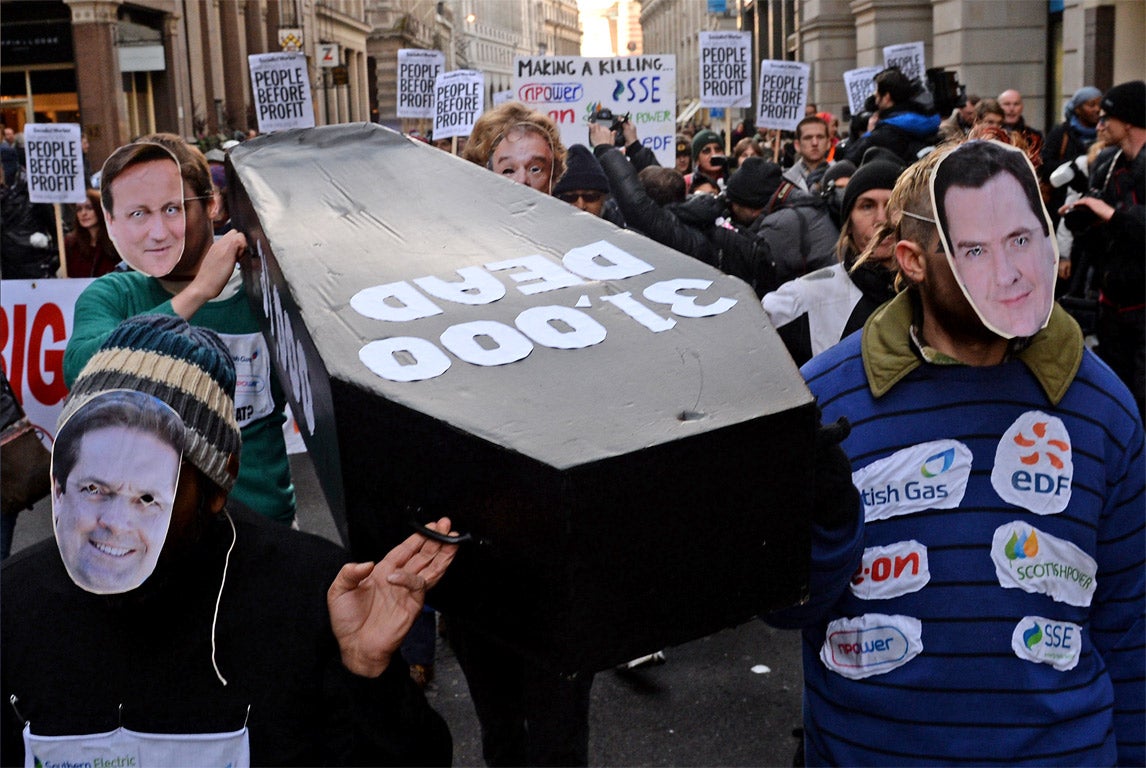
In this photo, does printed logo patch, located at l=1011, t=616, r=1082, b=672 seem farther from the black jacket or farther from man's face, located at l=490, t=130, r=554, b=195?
man's face, located at l=490, t=130, r=554, b=195

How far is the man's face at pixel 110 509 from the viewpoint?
5.41 feet

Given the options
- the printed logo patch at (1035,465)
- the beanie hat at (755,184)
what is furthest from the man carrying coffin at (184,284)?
the beanie hat at (755,184)

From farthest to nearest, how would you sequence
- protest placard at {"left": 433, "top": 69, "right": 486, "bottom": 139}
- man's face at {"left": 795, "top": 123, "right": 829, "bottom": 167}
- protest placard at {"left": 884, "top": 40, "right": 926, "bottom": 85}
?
protest placard at {"left": 884, "top": 40, "right": 926, "bottom": 85}
protest placard at {"left": 433, "top": 69, "right": 486, "bottom": 139}
man's face at {"left": 795, "top": 123, "right": 829, "bottom": 167}

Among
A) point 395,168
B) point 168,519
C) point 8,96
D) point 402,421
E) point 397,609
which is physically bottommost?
point 397,609

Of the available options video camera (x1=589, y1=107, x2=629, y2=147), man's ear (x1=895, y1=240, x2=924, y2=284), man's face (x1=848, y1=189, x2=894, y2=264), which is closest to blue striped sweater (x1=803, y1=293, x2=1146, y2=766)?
man's ear (x1=895, y1=240, x2=924, y2=284)

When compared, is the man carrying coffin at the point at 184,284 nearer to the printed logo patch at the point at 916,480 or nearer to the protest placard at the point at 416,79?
the printed logo patch at the point at 916,480

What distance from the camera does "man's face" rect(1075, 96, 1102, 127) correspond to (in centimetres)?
977

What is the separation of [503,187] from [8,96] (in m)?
30.8

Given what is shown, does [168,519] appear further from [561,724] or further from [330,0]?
[330,0]

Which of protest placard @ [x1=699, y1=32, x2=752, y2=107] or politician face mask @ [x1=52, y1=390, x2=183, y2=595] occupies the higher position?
protest placard @ [x1=699, y1=32, x2=752, y2=107]

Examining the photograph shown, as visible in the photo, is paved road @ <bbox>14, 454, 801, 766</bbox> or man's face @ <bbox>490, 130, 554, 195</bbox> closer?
man's face @ <bbox>490, 130, 554, 195</bbox>

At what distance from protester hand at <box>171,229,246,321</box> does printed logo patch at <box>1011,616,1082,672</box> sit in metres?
1.57

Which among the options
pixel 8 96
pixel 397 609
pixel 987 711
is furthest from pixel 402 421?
pixel 8 96

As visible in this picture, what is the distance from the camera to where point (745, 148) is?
13.1 m
